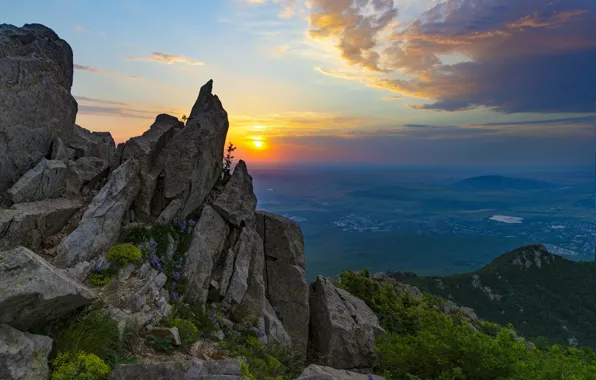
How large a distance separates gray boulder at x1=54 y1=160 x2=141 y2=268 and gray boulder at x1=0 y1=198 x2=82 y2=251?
53.5 inches

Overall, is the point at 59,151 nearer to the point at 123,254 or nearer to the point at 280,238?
the point at 123,254

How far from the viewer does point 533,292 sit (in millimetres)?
108062

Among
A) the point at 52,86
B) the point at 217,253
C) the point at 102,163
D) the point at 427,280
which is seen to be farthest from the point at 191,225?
the point at 427,280

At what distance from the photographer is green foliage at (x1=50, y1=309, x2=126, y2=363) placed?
8906 millimetres

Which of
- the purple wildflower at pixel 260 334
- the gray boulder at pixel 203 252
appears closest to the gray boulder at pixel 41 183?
the gray boulder at pixel 203 252

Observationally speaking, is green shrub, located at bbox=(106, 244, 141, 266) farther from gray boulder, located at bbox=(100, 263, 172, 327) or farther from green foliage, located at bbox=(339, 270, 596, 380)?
green foliage, located at bbox=(339, 270, 596, 380)

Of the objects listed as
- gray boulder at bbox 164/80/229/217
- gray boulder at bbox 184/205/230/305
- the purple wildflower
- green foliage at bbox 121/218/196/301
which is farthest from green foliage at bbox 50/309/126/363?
gray boulder at bbox 164/80/229/217

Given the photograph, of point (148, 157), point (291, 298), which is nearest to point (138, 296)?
point (148, 157)

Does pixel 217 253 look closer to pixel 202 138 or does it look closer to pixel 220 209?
pixel 220 209

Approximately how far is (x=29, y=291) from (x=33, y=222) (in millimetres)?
9283

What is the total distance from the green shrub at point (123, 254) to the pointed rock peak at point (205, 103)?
1066cm

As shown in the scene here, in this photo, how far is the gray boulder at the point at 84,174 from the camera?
60.8 feet

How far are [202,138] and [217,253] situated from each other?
6936 mm

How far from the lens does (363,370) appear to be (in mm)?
20672
